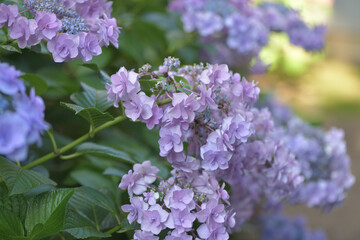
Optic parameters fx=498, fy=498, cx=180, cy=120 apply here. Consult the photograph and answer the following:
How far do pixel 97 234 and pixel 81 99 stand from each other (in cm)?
29

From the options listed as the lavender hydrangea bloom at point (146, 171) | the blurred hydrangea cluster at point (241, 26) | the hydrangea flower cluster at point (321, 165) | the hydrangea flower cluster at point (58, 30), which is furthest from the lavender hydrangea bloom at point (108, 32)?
the blurred hydrangea cluster at point (241, 26)

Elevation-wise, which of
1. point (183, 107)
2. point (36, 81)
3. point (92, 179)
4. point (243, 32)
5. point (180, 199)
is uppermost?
point (243, 32)

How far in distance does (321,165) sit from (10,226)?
1.00 metres

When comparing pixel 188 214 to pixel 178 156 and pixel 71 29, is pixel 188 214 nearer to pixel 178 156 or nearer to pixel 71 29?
pixel 178 156

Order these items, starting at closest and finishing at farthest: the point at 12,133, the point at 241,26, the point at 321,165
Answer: the point at 12,133 < the point at 321,165 < the point at 241,26

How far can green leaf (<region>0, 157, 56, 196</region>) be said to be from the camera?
806 millimetres

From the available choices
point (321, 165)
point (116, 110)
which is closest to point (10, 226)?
point (116, 110)

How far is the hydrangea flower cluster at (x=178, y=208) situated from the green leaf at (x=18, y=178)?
0.15m

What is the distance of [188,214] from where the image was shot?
80 centimetres

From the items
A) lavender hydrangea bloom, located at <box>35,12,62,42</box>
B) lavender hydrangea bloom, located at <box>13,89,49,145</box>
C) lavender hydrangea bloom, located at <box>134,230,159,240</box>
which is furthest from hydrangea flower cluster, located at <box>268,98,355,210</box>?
lavender hydrangea bloom, located at <box>13,89,49,145</box>

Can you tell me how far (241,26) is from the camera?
5.49 ft

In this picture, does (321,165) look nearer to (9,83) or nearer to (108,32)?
(108,32)

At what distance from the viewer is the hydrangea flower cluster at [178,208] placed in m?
0.80

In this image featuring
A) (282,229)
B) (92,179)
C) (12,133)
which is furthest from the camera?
(282,229)
